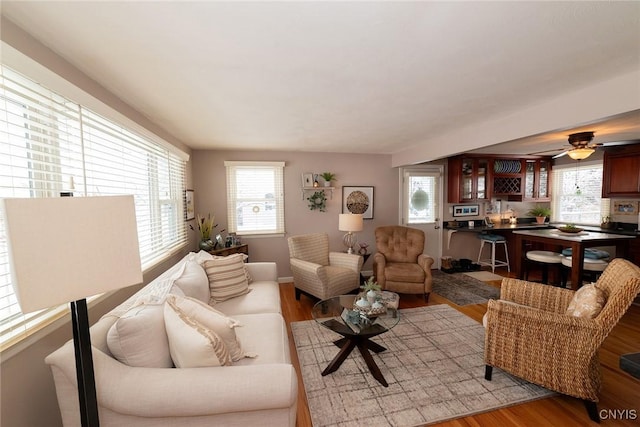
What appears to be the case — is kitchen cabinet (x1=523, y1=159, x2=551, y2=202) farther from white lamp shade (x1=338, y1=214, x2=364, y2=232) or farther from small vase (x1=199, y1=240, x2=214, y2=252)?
small vase (x1=199, y1=240, x2=214, y2=252)

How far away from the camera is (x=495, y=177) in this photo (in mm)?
5152

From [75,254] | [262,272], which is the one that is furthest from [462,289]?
[75,254]

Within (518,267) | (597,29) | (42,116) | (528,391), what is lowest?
(528,391)

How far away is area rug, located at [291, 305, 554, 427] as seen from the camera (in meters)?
1.79

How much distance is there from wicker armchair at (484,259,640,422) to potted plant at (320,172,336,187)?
3.07 metres

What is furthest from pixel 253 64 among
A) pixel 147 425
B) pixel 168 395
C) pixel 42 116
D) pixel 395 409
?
pixel 395 409

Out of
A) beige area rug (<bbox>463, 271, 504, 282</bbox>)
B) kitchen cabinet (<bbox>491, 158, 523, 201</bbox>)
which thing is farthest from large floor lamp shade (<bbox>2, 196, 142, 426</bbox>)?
kitchen cabinet (<bbox>491, 158, 523, 201</bbox>)

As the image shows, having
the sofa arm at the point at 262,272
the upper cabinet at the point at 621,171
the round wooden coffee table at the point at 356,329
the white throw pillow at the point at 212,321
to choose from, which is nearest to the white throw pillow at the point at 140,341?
the white throw pillow at the point at 212,321

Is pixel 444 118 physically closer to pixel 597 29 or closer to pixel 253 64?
pixel 597 29

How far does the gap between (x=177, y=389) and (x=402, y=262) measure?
3.41 meters

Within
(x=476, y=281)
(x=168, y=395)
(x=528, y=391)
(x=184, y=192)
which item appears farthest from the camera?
(x=476, y=281)

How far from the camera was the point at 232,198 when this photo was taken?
4.37 metres

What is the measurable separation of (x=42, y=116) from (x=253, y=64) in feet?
3.71

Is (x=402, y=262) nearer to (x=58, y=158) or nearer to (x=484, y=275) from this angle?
(x=484, y=275)
